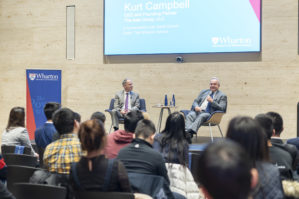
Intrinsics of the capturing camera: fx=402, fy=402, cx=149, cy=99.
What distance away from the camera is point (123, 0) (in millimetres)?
8258

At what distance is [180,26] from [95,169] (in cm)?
601

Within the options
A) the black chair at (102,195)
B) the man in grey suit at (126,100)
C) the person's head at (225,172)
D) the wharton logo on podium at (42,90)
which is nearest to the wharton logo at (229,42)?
the man in grey suit at (126,100)

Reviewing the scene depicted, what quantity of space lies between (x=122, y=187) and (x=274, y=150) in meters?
1.01

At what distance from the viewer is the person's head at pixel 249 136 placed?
1.76 meters

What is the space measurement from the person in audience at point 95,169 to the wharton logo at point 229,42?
5.68 metres

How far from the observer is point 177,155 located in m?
3.18

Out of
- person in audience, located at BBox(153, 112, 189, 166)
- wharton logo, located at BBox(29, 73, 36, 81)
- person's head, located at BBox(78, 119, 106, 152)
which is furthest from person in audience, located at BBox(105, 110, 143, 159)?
wharton logo, located at BBox(29, 73, 36, 81)

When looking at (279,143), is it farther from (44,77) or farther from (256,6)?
A: (44,77)

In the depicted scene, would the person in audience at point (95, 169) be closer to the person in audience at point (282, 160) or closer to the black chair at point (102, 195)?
the black chair at point (102, 195)

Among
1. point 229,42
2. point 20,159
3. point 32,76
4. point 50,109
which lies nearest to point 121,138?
point 20,159

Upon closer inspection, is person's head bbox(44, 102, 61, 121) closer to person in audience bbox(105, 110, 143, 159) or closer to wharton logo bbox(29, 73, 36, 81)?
person in audience bbox(105, 110, 143, 159)

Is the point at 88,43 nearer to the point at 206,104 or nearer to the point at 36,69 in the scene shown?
the point at 36,69

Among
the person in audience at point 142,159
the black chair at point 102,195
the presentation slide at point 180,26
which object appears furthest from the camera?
the presentation slide at point 180,26

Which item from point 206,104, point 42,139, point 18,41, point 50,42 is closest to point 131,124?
point 42,139
